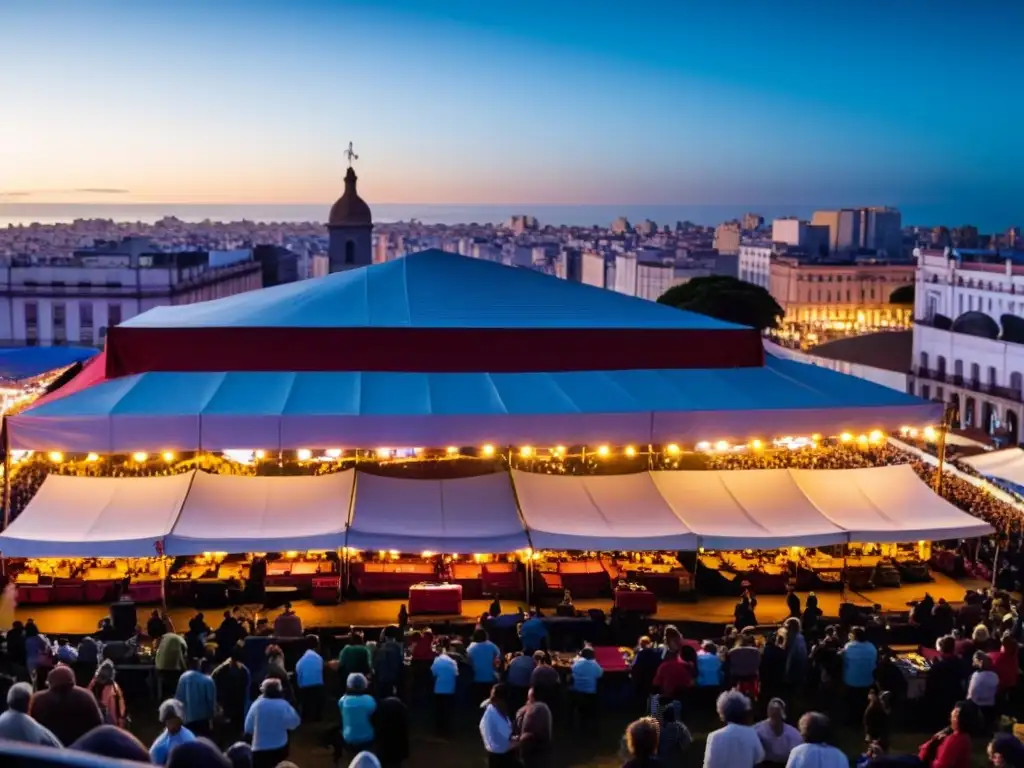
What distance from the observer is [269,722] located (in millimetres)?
8844

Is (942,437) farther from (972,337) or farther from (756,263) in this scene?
(756,263)

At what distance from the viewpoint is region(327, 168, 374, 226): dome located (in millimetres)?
67250

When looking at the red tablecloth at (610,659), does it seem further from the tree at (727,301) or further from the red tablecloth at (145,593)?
the tree at (727,301)

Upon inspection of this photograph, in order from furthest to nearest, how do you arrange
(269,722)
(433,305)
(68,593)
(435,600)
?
1. (433,305)
2. (68,593)
3. (435,600)
4. (269,722)

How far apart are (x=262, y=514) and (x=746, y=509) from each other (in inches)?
236

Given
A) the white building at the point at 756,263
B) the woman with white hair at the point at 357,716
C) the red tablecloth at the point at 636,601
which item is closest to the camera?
the woman with white hair at the point at 357,716

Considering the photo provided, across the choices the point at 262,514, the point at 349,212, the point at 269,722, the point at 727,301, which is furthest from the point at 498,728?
the point at 349,212

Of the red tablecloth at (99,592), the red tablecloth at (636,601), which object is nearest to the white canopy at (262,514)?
the red tablecloth at (99,592)

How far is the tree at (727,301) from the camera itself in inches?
2512

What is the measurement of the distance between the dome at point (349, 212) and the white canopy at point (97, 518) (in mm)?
51944

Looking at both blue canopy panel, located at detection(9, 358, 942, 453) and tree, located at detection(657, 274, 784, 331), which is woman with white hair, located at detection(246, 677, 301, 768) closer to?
blue canopy panel, located at detection(9, 358, 942, 453)

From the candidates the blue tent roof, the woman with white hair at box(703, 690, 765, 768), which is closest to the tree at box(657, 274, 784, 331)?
the blue tent roof

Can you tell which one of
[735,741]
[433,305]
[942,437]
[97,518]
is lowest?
[97,518]

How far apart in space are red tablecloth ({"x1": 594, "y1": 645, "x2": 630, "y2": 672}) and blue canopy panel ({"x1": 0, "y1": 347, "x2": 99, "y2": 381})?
64.4ft
